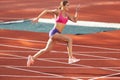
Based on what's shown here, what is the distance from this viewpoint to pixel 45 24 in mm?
12922

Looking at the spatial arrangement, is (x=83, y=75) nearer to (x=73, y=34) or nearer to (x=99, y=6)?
(x=73, y=34)

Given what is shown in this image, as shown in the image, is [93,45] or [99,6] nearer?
[93,45]

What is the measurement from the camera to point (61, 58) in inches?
350

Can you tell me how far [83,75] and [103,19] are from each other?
20.3ft

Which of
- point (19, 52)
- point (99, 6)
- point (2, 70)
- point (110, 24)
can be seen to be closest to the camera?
point (2, 70)

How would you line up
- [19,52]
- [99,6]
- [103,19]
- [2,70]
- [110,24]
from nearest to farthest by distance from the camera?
1. [2,70]
2. [19,52]
3. [110,24]
4. [103,19]
5. [99,6]

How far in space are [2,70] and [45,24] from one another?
4856mm

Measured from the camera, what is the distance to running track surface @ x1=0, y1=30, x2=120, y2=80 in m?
7.76

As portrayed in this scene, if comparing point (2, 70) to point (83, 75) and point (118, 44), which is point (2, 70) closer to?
point (83, 75)

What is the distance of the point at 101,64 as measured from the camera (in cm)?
829

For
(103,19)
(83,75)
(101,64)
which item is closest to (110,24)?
(103,19)

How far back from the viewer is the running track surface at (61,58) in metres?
7.76

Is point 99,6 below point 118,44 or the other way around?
the other way around

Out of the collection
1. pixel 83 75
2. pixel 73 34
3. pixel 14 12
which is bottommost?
pixel 83 75
